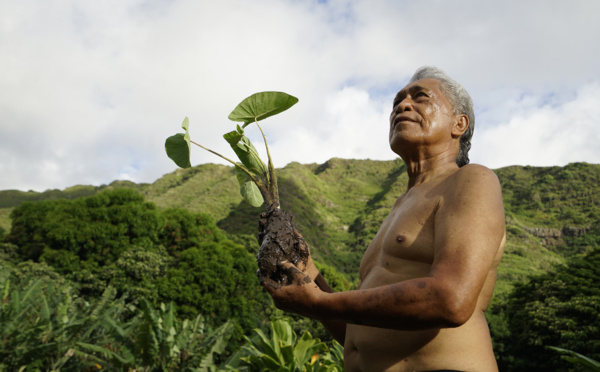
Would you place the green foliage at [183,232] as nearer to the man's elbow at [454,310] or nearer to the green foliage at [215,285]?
the green foliage at [215,285]

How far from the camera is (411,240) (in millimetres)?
1391

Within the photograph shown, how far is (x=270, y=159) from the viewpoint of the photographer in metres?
1.75

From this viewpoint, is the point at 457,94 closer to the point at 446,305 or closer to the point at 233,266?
the point at 446,305

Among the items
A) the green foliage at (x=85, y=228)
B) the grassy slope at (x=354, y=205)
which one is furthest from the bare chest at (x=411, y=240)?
the grassy slope at (x=354, y=205)

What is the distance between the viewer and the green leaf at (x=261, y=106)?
1.75 metres

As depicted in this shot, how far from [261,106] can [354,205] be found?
9958cm

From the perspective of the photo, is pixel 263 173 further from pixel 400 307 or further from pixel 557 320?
pixel 557 320

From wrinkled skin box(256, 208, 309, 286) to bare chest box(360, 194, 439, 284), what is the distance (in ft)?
0.91

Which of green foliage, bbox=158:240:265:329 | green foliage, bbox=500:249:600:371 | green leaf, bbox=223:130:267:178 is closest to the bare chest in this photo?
green leaf, bbox=223:130:267:178

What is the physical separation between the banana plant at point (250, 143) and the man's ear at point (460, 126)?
2.06 ft

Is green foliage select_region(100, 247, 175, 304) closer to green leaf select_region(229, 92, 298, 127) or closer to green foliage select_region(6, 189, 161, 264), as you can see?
green foliage select_region(6, 189, 161, 264)

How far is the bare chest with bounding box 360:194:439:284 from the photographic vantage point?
1358mm

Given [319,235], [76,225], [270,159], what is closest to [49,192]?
[319,235]

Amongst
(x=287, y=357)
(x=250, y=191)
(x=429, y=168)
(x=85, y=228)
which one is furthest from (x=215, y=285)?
(x=429, y=168)
